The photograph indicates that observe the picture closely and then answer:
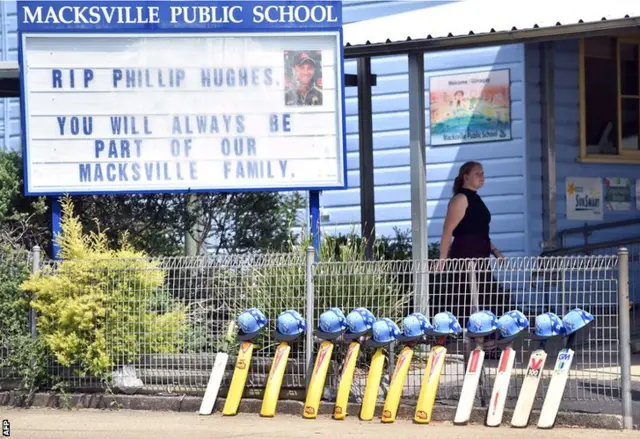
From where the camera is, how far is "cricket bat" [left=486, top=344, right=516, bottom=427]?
902cm

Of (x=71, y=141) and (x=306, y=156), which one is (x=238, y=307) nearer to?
(x=306, y=156)

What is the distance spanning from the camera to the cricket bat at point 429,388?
30.2 ft

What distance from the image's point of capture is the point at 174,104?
11.6 meters

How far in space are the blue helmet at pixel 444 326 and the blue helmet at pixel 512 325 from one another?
0.37 metres

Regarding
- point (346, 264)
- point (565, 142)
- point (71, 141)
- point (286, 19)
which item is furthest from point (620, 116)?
point (71, 141)

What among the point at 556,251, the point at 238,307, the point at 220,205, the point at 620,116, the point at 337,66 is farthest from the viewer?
the point at 620,116

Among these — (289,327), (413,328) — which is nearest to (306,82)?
(289,327)

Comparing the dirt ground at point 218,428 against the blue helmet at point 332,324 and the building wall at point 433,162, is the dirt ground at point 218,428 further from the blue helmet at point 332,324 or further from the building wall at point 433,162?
the building wall at point 433,162

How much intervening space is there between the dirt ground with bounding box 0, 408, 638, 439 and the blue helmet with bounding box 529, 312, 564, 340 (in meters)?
0.75

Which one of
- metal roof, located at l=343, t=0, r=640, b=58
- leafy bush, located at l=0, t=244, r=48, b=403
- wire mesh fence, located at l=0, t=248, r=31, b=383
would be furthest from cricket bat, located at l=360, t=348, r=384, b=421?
metal roof, located at l=343, t=0, r=640, b=58

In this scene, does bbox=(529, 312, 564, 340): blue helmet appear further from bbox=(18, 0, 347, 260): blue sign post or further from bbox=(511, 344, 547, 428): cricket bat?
bbox=(18, 0, 347, 260): blue sign post

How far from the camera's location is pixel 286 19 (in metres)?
11.6

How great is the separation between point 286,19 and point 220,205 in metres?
2.33

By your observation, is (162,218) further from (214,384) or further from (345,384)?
(345,384)
